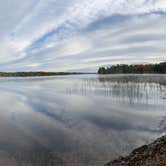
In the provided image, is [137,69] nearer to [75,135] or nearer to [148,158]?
[75,135]

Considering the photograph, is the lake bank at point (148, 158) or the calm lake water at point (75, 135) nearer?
the lake bank at point (148, 158)

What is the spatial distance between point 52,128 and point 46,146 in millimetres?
2462

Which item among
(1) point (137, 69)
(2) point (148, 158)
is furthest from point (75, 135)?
(1) point (137, 69)

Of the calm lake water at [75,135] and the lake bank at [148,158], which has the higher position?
the lake bank at [148,158]

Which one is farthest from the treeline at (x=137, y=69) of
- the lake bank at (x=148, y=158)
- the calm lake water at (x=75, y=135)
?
the lake bank at (x=148, y=158)

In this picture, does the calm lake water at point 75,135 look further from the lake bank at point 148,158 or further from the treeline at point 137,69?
the treeline at point 137,69

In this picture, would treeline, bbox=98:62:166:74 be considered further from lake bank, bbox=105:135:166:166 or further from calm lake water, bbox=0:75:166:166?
lake bank, bbox=105:135:166:166

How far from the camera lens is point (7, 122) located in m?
12.6

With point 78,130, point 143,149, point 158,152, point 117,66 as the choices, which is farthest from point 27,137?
point 117,66

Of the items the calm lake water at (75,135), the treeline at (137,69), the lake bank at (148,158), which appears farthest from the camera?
the treeline at (137,69)

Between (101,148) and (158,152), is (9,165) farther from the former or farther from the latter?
(158,152)

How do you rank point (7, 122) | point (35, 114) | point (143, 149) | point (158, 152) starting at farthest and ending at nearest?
point (35, 114)
point (7, 122)
point (143, 149)
point (158, 152)

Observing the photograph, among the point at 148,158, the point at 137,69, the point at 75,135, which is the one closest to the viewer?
the point at 148,158

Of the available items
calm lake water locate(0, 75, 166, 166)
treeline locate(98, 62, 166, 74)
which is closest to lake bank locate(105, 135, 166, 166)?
calm lake water locate(0, 75, 166, 166)
